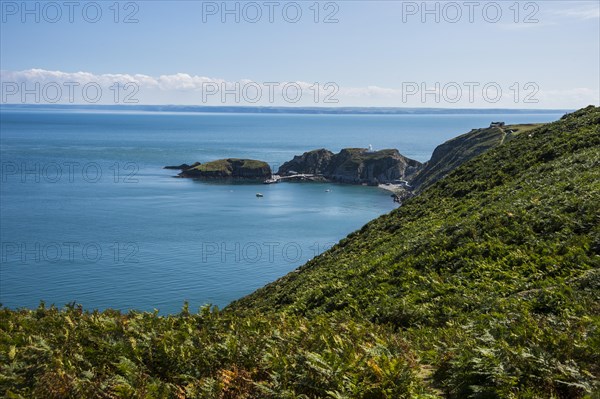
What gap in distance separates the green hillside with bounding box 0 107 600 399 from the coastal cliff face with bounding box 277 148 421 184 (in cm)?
14060

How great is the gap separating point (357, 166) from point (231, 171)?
126 feet

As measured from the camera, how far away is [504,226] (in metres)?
19.7

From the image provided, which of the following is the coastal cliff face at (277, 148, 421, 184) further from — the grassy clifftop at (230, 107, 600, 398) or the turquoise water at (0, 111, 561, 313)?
the grassy clifftop at (230, 107, 600, 398)

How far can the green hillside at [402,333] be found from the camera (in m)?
8.32

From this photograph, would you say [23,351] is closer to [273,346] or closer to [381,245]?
[273,346]

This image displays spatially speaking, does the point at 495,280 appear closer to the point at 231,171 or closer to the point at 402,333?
the point at 402,333

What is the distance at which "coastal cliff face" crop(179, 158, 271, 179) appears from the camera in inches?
6614

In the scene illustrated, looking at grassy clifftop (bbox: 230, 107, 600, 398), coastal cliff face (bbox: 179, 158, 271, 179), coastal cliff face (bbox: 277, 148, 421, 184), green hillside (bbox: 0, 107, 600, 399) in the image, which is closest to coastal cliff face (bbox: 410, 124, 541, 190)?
coastal cliff face (bbox: 277, 148, 421, 184)

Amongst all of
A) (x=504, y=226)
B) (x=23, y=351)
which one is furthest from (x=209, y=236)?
(x=23, y=351)

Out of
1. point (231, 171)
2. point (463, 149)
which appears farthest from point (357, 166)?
point (463, 149)

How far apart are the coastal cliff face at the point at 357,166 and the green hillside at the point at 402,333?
141 metres

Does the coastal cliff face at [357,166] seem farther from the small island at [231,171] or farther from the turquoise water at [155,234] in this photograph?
the small island at [231,171]

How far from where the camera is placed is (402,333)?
13719 mm

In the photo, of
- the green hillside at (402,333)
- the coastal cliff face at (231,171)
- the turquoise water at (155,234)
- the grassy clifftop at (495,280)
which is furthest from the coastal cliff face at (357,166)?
the green hillside at (402,333)
